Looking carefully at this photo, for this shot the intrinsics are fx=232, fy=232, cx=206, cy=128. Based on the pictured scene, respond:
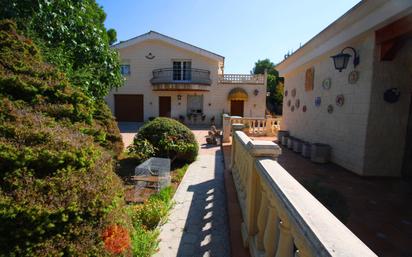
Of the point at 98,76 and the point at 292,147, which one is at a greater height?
the point at 98,76

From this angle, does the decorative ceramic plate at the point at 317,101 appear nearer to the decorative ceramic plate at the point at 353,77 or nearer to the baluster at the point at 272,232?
the decorative ceramic plate at the point at 353,77

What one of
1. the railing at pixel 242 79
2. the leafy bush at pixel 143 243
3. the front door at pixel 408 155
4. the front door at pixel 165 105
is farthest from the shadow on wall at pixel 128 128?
the front door at pixel 408 155

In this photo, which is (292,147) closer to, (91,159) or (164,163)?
(164,163)

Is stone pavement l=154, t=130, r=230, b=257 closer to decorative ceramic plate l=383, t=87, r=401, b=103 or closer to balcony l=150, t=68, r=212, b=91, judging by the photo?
decorative ceramic plate l=383, t=87, r=401, b=103

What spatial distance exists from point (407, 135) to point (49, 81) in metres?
6.62

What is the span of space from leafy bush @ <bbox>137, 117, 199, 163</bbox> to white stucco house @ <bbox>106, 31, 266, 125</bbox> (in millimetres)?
12666

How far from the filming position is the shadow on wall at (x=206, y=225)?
2756 millimetres

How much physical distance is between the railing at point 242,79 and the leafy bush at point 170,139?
44.4 ft

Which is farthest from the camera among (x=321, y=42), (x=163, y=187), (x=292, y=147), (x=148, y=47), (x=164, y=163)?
(x=148, y=47)

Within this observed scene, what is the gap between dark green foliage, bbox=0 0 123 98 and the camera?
3.13 metres

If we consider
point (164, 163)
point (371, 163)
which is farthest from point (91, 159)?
point (371, 163)

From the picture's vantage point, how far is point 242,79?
1947 cm

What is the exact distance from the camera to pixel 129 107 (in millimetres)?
20250

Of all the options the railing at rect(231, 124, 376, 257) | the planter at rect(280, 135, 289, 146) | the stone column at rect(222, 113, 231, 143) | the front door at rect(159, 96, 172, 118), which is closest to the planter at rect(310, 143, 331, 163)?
the planter at rect(280, 135, 289, 146)
